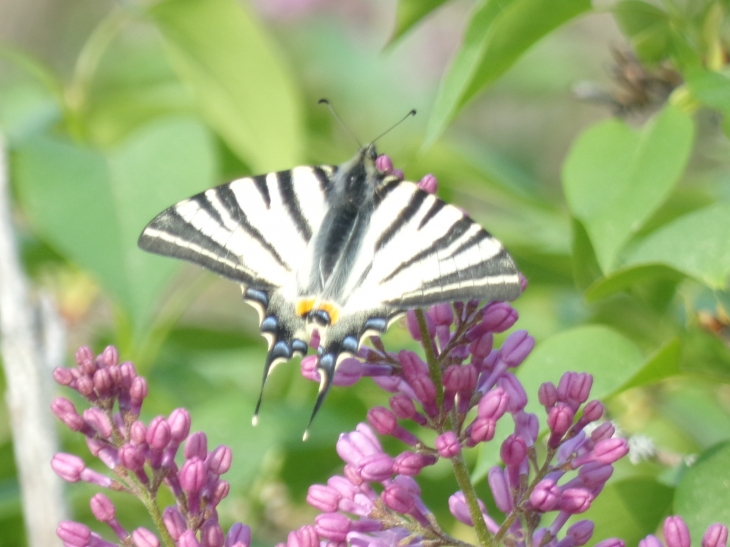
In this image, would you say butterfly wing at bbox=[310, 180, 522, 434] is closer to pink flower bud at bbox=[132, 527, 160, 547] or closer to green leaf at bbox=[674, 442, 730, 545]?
pink flower bud at bbox=[132, 527, 160, 547]

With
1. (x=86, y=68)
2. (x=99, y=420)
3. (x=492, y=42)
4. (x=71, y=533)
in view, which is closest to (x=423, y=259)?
(x=492, y=42)

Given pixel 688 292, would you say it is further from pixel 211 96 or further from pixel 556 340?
pixel 211 96

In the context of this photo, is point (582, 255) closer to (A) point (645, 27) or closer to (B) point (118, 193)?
(A) point (645, 27)

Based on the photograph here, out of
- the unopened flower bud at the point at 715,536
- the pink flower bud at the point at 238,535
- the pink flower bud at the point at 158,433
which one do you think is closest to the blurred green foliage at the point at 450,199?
the unopened flower bud at the point at 715,536

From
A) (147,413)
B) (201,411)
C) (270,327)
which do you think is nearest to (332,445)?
(201,411)

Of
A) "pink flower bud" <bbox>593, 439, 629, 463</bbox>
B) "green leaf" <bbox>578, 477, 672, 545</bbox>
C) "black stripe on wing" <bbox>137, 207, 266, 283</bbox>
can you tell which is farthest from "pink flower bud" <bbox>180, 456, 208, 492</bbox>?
"green leaf" <bbox>578, 477, 672, 545</bbox>

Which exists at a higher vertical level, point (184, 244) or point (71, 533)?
point (184, 244)

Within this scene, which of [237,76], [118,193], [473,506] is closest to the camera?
[473,506]
